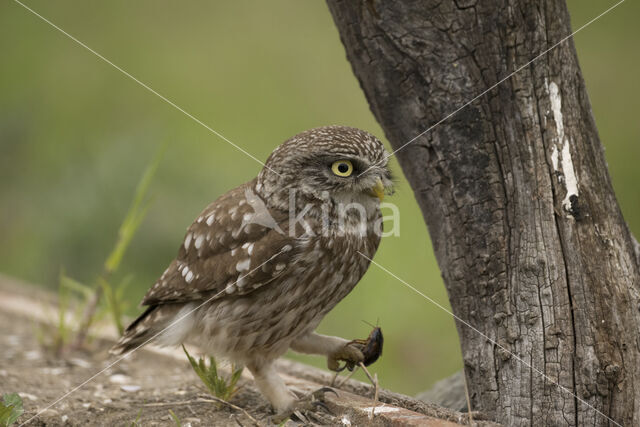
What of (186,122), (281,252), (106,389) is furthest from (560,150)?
(186,122)

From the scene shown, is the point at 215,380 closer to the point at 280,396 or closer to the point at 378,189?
the point at 280,396

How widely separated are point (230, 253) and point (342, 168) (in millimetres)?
536

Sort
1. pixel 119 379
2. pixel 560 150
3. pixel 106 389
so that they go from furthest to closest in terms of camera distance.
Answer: pixel 119 379 → pixel 106 389 → pixel 560 150

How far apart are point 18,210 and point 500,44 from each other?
509 centimetres

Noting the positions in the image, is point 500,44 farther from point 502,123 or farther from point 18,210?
point 18,210

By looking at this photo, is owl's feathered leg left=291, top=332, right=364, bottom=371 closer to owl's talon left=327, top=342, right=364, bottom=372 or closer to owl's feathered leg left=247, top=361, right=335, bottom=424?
owl's talon left=327, top=342, right=364, bottom=372

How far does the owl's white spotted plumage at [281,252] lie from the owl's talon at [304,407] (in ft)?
0.08

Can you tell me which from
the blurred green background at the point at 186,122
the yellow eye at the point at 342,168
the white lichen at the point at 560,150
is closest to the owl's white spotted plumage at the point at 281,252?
the yellow eye at the point at 342,168

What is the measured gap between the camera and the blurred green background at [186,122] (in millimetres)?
4977

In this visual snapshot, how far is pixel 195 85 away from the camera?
24.0 feet

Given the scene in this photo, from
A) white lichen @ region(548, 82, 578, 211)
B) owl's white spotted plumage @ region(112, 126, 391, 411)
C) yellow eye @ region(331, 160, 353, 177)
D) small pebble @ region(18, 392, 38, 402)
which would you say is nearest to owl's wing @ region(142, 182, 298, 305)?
owl's white spotted plumage @ region(112, 126, 391, 411)

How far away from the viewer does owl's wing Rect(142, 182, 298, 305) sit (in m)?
2.48

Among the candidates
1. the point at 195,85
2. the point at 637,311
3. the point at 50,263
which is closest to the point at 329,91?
the point at 195,85

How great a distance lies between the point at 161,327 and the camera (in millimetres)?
2809
